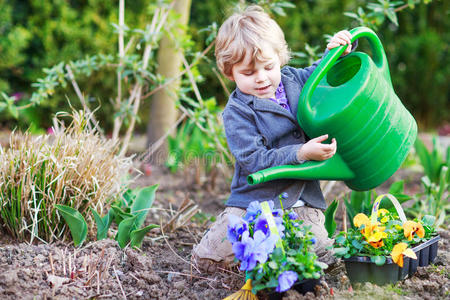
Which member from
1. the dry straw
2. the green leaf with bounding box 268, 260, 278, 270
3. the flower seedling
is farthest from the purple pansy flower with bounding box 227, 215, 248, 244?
the dry straw

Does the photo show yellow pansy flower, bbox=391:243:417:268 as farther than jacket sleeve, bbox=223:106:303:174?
No

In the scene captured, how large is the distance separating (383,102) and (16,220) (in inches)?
58.3

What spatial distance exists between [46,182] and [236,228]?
3.05 feet

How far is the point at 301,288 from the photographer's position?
60.6 inches

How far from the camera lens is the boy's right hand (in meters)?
1.64

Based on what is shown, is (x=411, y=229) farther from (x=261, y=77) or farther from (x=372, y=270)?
(x=261, y=77)

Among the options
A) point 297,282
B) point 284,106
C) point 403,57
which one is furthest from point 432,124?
point 297,282

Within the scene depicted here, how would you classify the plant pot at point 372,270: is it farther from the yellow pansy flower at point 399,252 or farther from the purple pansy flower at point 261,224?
the purple pansy flower at point 261,224

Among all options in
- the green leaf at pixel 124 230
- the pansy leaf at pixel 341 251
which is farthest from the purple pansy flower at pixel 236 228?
the green leaf at pixel 124 230

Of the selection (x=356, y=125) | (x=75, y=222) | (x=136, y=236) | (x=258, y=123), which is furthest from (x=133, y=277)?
(x=356, y=125)

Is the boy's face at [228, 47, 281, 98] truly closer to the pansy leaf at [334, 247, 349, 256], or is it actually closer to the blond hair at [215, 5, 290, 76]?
the blond hair at [215, 5, 290, 76]

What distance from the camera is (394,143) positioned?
173cm

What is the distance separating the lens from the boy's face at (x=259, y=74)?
5.99ft

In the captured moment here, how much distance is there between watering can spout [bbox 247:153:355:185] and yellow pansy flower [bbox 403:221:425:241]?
247mm
